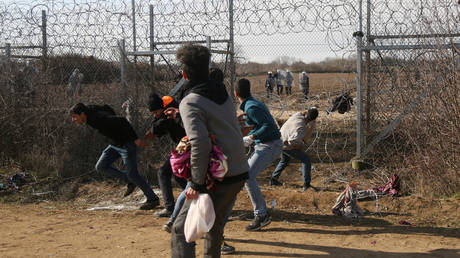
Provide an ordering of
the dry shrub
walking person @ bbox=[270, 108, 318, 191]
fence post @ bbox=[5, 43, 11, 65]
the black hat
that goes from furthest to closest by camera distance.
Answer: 1. fence post @ bbox=[5, 43, 11, 65]
2. walking person @ bbox=[270, 108, 318, 191]
3. the black hat
4. the dry shrub

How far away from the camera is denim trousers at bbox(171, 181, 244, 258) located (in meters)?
3.55

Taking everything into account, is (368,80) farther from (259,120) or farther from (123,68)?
(123,68)

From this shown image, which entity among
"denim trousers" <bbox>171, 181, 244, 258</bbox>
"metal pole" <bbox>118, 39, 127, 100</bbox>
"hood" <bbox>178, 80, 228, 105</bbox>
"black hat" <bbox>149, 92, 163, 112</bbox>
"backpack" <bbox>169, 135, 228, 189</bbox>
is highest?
"metal pole" <bbox>118, 39, 127, 100</bbox>

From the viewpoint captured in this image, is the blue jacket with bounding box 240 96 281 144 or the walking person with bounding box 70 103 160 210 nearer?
the blue jacket with bounding box 240 96 281 144

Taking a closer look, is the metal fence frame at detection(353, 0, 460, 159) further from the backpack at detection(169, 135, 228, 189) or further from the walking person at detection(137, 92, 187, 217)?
the backpack at detection(169, 135, 228, 189)

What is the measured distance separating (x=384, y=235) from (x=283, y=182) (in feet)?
8.98

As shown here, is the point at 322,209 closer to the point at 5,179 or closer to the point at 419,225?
the point at 419,225

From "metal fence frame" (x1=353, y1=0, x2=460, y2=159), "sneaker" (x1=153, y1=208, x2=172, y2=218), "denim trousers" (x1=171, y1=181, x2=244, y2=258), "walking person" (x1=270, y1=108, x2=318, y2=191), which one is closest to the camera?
"denim trousers" (x1=171, y1=181, x2=244, y2=258)

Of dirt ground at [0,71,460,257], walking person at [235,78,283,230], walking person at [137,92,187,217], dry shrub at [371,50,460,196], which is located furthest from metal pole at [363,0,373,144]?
walking person at [137,92,187,217]

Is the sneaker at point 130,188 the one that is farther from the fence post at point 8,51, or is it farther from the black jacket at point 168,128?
the fence post at point 8,51

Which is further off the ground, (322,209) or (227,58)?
(227,58)

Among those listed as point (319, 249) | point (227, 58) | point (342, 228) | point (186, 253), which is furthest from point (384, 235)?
point (227, 58)

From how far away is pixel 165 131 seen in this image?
18.8 ft

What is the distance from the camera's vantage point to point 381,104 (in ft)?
24.6
